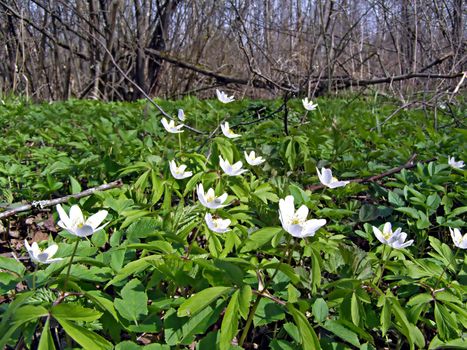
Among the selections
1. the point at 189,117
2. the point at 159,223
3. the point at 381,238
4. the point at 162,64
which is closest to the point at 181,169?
the point at 159,223

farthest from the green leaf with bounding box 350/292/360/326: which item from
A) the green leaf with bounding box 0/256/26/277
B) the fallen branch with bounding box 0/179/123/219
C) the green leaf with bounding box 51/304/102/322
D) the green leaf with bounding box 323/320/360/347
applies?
the fallen branch with bounding box 0/179/123/219

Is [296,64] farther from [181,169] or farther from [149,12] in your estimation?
[181,169]

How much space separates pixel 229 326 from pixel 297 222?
369 mm

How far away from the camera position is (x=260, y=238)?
117 centimetres

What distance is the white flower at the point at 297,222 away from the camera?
1.08 meters

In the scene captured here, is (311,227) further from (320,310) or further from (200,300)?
(200,300)

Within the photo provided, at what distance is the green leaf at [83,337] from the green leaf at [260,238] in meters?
0.46

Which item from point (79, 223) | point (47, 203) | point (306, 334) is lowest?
point (47, 203)

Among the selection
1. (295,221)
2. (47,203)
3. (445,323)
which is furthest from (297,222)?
(47,203)

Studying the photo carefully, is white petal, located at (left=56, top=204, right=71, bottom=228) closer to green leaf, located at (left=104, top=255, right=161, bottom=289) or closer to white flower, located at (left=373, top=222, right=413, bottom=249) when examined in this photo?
green leaf, located at (left=104, top=255, right=161, bottom=289)

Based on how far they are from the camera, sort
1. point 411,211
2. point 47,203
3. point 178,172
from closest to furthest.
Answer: point 178,172
point 411,211
point 47,203

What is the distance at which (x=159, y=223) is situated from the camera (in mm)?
1285

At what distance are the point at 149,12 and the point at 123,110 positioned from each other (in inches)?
177

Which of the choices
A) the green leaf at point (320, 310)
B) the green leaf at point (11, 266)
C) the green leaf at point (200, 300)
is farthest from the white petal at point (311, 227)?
the green leaf at point (11, 266)
